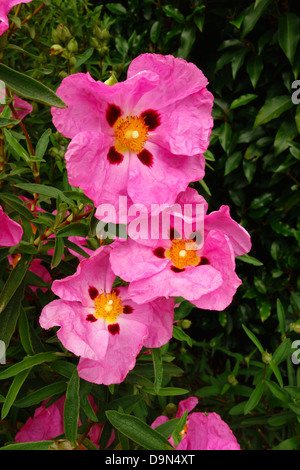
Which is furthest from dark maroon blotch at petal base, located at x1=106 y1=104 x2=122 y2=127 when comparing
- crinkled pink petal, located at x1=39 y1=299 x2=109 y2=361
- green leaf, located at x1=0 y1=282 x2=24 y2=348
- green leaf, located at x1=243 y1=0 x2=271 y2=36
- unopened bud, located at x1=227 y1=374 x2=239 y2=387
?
unopened bud, located at x1=227 y1=374 x2=239 y2=387

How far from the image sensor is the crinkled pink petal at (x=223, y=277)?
0.70m

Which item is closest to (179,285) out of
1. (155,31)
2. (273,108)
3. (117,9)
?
(273,108)

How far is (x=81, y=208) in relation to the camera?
97 centimetres

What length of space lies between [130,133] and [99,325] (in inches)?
15.8

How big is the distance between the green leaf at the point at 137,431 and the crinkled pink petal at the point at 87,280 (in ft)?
0.83

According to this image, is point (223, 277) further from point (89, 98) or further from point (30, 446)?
point (30, 446)

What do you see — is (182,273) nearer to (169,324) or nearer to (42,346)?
(169,324)

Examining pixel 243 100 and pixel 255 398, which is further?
pixel 243 100

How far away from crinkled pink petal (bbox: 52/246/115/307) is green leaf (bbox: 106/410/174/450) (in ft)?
0.83

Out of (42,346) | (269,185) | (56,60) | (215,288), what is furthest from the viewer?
(269,185)

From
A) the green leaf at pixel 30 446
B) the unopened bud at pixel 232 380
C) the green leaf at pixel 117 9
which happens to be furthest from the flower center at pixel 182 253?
the green leaf at pixel 117 9

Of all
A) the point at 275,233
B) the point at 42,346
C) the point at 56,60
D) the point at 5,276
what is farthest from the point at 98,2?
the point at 42,346

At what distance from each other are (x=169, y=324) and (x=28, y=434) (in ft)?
1.84

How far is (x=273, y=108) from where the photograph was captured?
180cm
